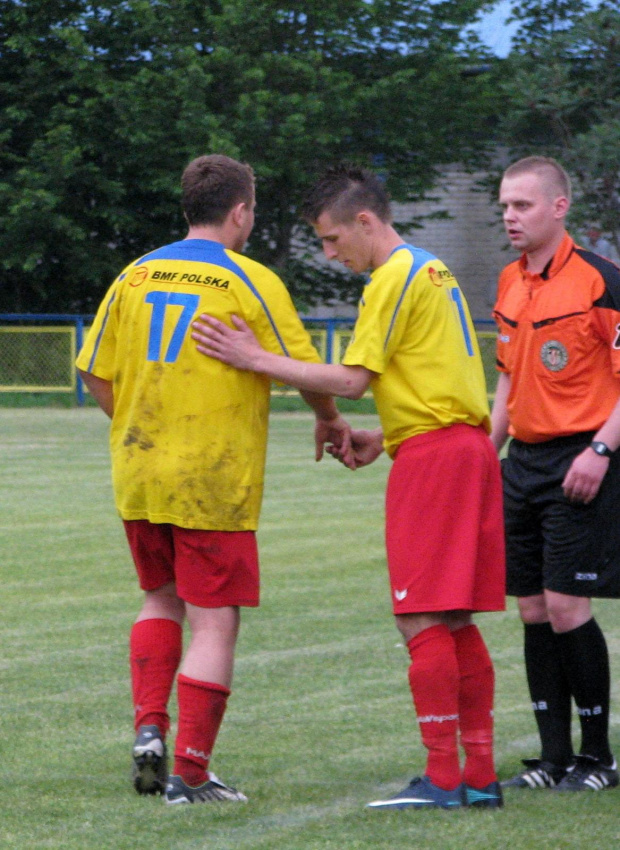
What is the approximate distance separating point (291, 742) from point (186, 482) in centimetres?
120

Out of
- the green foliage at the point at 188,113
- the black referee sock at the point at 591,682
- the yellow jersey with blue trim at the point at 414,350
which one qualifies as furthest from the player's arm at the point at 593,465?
the green foliage at the point at 188,113

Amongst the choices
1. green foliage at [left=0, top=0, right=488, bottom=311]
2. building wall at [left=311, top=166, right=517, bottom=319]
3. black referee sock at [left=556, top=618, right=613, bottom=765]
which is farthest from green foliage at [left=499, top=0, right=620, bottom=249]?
black referee sock at [left=556, top=618, right=613, bottom=765]

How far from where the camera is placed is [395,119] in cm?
3019

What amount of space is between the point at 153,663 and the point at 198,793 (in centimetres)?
46

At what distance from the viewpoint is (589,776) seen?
4.43 metres

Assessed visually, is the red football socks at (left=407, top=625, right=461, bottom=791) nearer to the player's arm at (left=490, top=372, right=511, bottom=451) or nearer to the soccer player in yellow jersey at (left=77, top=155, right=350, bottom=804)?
the soccer player in yellow jersey at (left=77, top=155, right=350, bottom=804)

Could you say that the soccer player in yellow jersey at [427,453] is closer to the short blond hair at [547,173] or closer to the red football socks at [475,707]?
the red football socks at [475,707]

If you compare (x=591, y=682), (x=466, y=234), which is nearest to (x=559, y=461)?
(x=591, y=682)

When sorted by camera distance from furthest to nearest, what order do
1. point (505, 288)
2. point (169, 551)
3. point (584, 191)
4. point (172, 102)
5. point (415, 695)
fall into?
point (172, 102), point (584, 191), point (505, 288), point (169, 551), point (415, 695)

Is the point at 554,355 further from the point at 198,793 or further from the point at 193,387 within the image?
the point at 198,793

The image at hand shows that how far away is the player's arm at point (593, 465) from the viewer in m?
4.22

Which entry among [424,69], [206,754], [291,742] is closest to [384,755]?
[291,742]

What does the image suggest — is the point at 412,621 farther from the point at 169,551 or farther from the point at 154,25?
the point at 154,25

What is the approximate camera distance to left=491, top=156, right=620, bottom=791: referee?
4.33 metres
